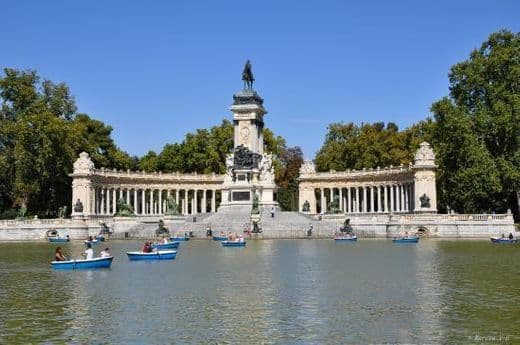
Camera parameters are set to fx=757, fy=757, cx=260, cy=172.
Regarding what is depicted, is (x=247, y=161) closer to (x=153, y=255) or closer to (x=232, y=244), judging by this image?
(x=232, y=244)

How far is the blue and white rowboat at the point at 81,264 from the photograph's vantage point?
3578 cm

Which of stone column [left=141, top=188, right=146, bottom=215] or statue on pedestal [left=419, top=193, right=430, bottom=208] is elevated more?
stone column [left=141, top=188, right=146, bottom=215]

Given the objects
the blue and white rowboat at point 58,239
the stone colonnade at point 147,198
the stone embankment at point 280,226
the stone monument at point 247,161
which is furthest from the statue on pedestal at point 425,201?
the blue and white rowboat at point 58,239

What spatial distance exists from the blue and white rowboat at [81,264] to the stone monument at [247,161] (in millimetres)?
49763

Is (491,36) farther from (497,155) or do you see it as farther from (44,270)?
(44,270)

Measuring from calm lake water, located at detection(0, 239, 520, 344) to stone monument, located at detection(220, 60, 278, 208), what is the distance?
47771 mm

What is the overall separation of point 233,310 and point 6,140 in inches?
2994

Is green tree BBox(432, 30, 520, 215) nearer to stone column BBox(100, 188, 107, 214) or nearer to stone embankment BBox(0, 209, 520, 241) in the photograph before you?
stone embankment BBox(0, 209, 520, 241)

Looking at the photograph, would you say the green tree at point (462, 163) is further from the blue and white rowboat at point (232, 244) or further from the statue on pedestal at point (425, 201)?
the blue and white rowboat at point (232, 244)

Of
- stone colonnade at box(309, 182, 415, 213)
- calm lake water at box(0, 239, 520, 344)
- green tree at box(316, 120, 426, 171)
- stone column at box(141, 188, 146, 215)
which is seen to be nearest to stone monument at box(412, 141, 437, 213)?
stone colonnade at box(309, 182, 415, 213)

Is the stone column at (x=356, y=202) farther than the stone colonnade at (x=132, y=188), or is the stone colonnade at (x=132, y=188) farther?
the stone column at (x=356, y=202)

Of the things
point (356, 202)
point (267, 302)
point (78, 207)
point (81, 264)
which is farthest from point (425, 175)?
point (267, 302)

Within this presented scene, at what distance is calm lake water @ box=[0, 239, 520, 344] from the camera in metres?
18.9

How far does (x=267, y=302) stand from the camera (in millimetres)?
24031
